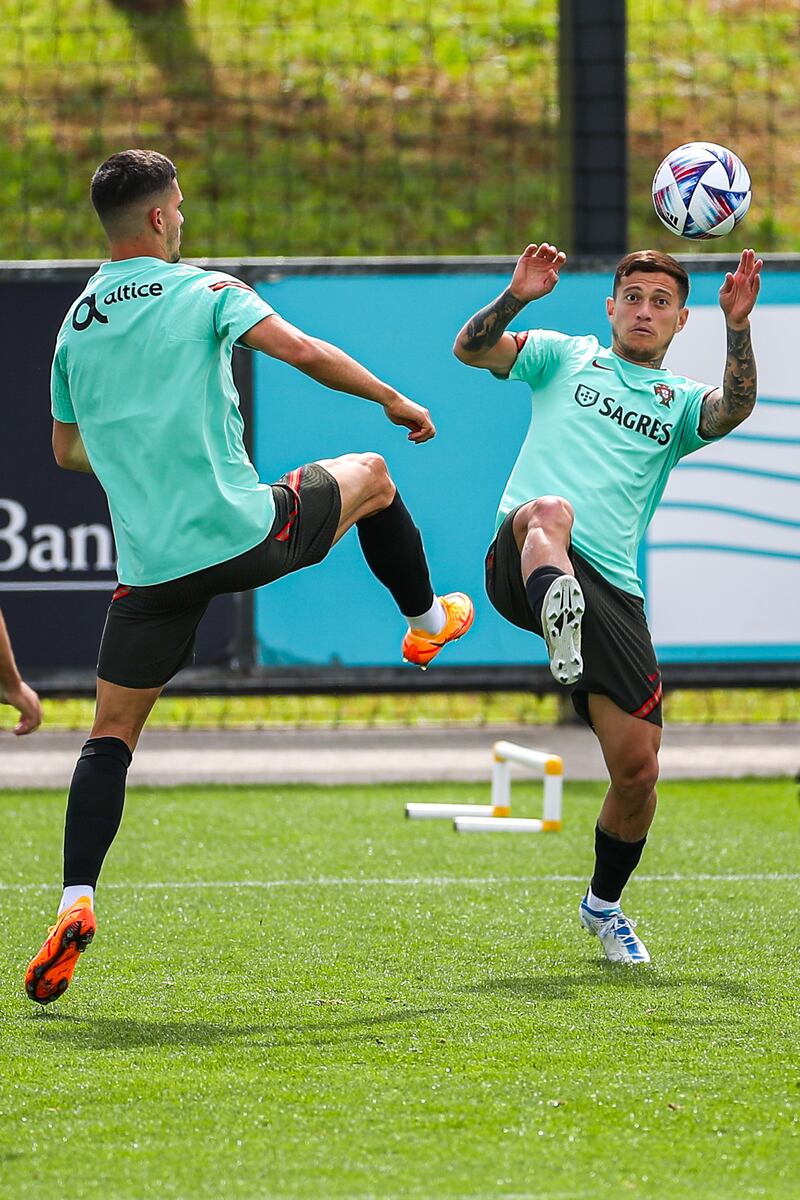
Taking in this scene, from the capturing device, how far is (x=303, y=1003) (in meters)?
4.54

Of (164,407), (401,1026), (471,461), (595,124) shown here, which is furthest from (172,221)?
(595,124)

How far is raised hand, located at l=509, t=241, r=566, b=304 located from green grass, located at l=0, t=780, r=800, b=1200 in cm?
192

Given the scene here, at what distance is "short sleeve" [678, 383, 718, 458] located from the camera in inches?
202

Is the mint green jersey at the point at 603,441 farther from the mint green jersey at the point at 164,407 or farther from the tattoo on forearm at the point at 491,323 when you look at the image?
the mint green jersey at the point at 164,407

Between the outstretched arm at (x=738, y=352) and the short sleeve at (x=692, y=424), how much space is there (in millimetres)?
66

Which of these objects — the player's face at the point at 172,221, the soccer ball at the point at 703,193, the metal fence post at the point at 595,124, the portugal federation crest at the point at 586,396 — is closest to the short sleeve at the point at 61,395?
the player's face at the point at 172,221

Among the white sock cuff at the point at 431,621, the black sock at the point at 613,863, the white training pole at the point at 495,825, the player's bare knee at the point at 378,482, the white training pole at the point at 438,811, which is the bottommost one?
the white training pole at the point at 438,811

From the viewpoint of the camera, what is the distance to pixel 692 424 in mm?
5129

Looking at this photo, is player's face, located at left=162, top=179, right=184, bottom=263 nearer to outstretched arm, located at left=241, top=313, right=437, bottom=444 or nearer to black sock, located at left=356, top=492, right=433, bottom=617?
outstretched arm, located at left=241, top=313, right=437, bottom=444

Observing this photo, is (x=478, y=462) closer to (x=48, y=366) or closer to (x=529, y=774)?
(x=529, y=774)

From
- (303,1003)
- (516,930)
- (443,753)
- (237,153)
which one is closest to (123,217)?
(303,1003)

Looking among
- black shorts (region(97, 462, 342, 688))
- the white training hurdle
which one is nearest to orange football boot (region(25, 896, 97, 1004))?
black shorts (region(97, 462, 342, 688))

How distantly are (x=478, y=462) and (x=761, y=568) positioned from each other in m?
1.57

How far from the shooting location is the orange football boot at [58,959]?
4.16 metres
